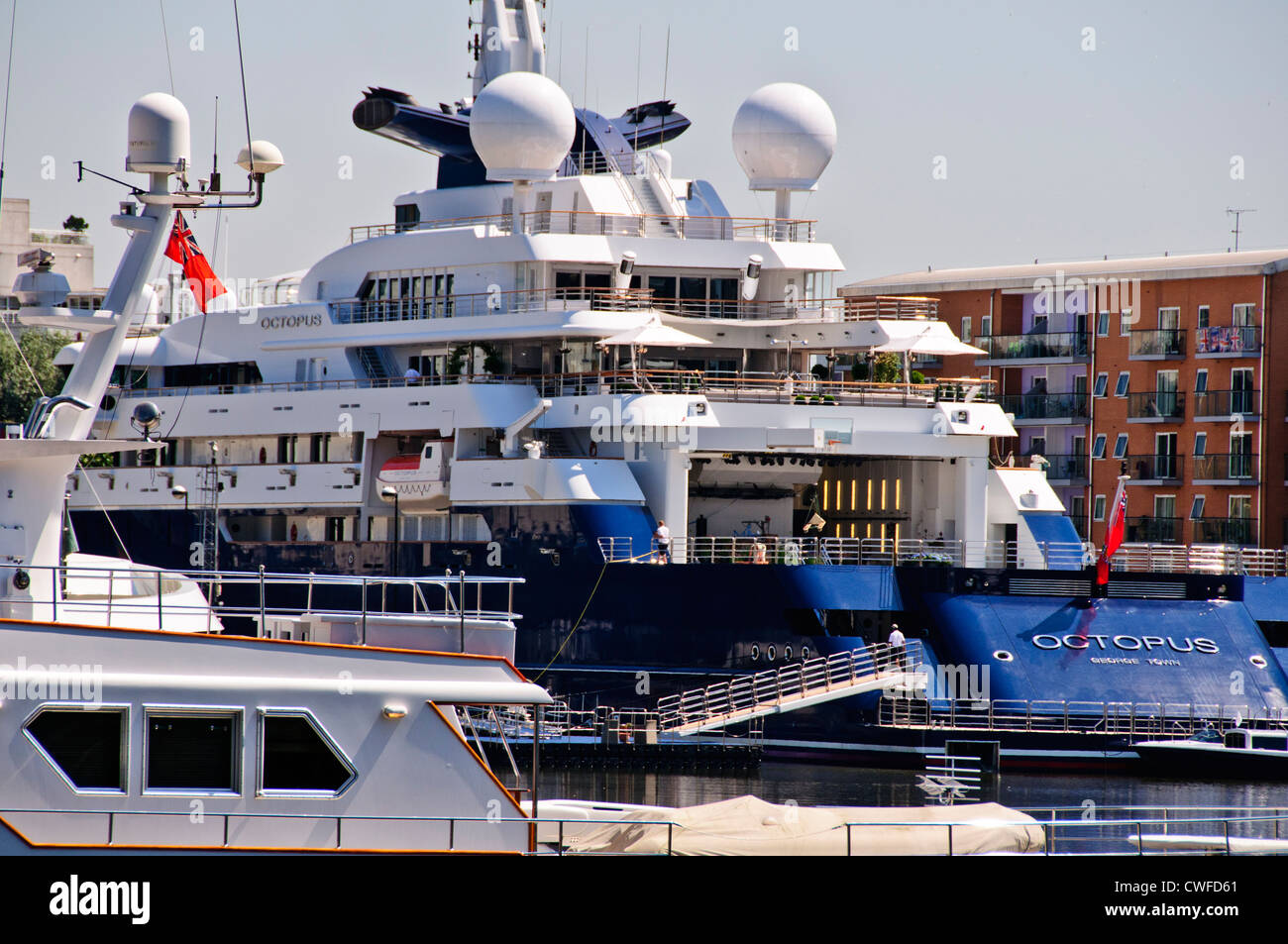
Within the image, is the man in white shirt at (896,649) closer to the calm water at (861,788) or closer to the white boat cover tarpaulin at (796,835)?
the calm water at (861,788)

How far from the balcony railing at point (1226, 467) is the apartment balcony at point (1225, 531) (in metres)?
1.26

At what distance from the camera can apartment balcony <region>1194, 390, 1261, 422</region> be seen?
59.9 meters

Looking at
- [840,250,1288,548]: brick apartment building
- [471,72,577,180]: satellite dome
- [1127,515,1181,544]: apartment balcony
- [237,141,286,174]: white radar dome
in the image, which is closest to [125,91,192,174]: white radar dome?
[237,141,286,174]: white radar dome

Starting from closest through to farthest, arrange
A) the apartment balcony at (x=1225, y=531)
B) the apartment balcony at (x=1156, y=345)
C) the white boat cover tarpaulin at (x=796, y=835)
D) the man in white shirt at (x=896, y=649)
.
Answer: the white boat cover tarpaulin at (x=796, y=835)
the man in white shirt at (x=896, y=649)
the apartment balcony at (x=1225, y=531)
the apartment balcony at (x=1156, y=345)

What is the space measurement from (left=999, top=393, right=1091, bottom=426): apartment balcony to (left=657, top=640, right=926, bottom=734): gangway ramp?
29312mm

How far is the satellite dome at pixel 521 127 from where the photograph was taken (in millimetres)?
40438

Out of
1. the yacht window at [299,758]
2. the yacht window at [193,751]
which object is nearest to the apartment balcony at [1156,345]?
the yacht window at [299,758]

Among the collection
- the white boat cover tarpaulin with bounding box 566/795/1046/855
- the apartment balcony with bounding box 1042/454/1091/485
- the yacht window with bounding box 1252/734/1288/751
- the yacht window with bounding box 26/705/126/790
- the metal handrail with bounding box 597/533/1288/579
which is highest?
the apartment balcony with bounding box 1042/454/1091/485

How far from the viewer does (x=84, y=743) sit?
17.6 metres

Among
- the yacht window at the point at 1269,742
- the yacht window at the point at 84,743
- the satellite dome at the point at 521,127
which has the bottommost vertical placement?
the yacht window at the point at 1269,742

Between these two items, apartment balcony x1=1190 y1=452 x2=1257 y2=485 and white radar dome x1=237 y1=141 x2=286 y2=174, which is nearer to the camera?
white radar dome x1=237 y1=141 x2=286 y2=174

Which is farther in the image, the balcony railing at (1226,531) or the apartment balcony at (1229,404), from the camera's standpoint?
the apartment balcony at (1229,404)

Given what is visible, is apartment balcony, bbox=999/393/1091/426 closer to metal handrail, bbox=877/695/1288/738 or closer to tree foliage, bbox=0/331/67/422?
metal handrail, bbox=877/695/1288/738
